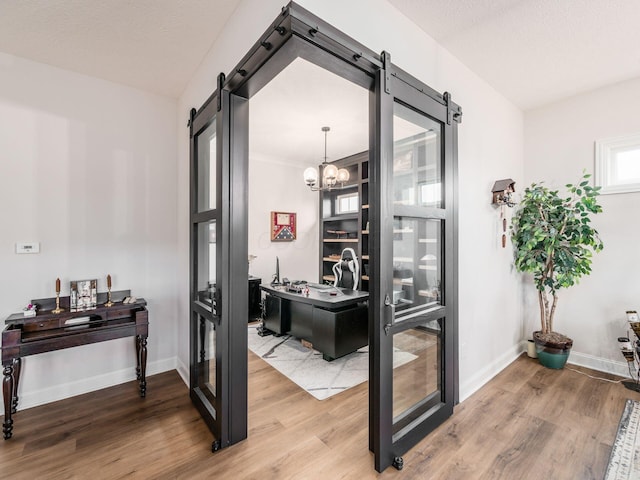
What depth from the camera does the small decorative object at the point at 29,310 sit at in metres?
2.17

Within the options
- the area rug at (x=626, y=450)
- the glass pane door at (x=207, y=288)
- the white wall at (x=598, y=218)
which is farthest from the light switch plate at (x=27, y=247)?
the white wall at (x=598, y=218)

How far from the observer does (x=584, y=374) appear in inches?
113

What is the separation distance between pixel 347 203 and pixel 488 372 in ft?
12.5

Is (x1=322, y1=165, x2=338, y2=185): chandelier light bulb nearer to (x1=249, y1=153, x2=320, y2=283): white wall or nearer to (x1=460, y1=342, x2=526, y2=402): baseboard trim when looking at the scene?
(x1=249, y1=153, x2=320, y2=283): white wall

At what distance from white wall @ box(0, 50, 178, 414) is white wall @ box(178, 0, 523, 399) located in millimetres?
249

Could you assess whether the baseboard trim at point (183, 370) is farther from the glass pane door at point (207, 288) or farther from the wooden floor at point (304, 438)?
the glass pane door at point (207, 288)

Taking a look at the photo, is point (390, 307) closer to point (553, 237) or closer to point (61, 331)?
point (553, 237)

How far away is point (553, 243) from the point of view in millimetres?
2846

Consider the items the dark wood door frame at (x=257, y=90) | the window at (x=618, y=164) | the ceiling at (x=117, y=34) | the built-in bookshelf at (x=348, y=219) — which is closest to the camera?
the dark wood door frame at (x=257, y=90)

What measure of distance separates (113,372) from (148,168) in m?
1.91

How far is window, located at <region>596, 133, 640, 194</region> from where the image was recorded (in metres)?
2.80

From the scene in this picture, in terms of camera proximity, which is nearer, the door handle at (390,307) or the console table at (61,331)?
the door handle at (390,307)

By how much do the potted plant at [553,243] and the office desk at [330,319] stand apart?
1760mm

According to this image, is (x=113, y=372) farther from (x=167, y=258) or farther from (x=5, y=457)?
(x=167, y=258)
